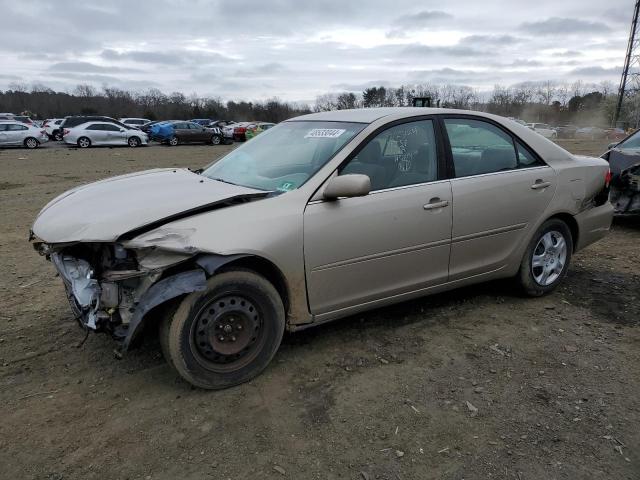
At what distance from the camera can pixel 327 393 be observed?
121 inches

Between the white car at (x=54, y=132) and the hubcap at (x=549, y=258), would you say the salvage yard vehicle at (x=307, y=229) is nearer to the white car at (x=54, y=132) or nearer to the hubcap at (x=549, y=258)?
the hubcap at (x=549, y=258)

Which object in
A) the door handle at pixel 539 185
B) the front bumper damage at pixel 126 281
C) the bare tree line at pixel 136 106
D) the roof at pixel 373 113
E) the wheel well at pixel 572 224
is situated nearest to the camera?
the front bumper damage at pixel 126 281

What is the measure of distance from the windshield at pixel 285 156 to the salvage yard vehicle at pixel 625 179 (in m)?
4.90

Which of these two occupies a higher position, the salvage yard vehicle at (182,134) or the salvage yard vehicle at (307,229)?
the salvage yard vehicle at (307,229)

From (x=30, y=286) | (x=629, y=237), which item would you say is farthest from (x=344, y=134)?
(x=629, y=237)

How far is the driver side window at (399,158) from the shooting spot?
3.51 m

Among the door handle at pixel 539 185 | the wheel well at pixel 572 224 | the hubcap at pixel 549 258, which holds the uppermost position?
the door handle at pixel 539 185

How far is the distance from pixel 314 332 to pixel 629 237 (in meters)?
5.07

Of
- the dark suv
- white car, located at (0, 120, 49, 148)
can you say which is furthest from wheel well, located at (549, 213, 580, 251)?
the dark suv

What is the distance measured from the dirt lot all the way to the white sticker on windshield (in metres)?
1.47

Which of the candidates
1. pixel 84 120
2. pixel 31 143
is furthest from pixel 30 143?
pixel 84 120

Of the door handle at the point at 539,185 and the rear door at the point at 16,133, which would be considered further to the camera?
the rear door at the point at 16,133

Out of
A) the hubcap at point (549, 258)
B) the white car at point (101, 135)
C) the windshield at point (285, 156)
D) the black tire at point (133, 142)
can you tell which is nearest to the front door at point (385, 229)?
the windshield at point (285, 156)

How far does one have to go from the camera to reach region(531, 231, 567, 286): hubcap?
4.44 meters
